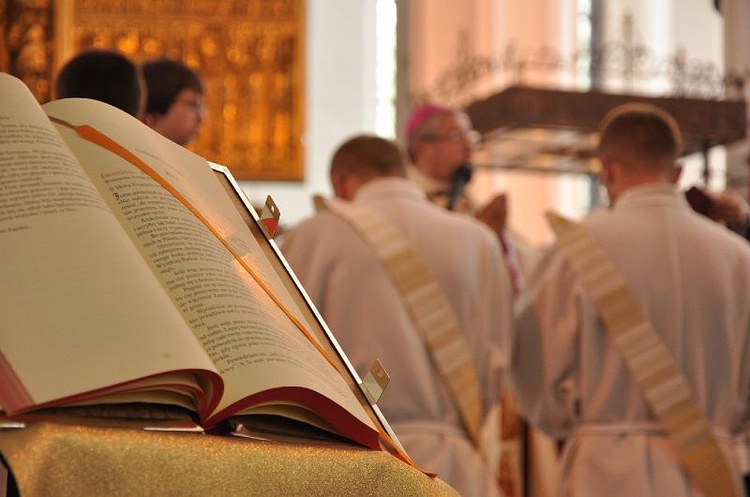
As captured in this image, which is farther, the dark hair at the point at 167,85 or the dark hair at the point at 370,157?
the dark hair at the point at 370,157

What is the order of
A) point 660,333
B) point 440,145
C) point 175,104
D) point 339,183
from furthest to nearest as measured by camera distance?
point 440,145 < point 339,183 < point 660,333 < point 175,104

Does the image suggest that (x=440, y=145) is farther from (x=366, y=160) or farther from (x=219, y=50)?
(x=219, y=50)

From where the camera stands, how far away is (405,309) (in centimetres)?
492

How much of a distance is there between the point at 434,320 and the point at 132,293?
3.42m

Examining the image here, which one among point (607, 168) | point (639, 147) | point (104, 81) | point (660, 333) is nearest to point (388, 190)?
point (607, 168)

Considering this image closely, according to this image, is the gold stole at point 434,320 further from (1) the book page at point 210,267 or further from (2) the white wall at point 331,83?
(2) the white wall at point 331,83

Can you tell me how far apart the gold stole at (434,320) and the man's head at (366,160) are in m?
0.40

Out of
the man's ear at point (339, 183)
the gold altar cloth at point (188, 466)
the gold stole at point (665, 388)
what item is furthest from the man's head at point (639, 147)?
the gold altar cloth at point (188, 466)

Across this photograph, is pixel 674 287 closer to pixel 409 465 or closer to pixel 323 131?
pixel 409 465

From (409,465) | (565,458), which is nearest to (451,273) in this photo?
(565,458)

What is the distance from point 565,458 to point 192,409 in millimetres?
3469

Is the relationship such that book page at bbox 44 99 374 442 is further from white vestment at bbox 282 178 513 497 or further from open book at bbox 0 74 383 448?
white vestment at bbox 282 178 513 497

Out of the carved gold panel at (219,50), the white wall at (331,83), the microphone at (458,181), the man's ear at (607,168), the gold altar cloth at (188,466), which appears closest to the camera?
the gold altar cloth at (188,466)

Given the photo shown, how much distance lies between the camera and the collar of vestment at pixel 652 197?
493cm
